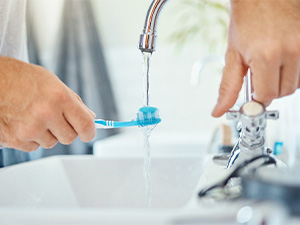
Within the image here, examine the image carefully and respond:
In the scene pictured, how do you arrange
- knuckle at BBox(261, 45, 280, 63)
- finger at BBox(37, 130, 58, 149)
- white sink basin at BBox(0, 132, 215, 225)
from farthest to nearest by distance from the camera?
1. white sink basin at BBox(0, 132, 215, 225)
2. finger at BBox(37, 130, 58, 149)
3. knuckle at BBox(261, 45, 280, 63)

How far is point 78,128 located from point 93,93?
1.31 m

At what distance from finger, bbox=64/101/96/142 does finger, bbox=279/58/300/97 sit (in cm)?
24

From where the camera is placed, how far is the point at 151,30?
54 cm

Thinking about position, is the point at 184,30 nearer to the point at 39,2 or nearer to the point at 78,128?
the point at 39,2

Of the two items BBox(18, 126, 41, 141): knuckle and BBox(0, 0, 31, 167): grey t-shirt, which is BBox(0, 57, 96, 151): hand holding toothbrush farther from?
BBox(0, 0, 31, 167): grey t-shirt

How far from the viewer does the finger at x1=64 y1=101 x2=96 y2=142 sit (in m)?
0.50

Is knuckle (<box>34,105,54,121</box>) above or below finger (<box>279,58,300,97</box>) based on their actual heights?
below

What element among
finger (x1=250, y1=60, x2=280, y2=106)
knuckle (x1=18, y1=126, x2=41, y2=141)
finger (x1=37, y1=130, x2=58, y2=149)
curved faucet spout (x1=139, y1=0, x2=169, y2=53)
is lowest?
finger (x1=37, y1=130, x2=58, y2=149)

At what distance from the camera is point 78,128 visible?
518 mm

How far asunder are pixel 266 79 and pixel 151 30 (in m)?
0.18

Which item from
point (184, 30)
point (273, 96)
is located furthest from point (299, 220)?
point (184, 30)

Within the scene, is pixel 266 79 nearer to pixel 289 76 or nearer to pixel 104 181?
pixel 289 76

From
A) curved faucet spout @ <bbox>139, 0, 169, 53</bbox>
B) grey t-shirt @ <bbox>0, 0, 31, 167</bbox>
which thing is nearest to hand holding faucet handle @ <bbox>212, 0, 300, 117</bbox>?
curved faucet spout @ <bbox>139, 0, 169, 53</bbox>

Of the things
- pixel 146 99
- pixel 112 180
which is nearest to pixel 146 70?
pixel 146 99
